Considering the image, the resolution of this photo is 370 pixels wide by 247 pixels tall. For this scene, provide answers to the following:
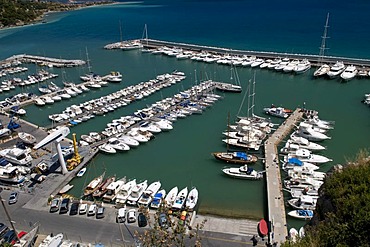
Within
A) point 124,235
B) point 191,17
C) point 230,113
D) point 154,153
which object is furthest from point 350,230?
point 191,17

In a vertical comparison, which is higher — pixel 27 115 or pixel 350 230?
pixel 350 230

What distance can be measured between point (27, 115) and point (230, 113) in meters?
35.5

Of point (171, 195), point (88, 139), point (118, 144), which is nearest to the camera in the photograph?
point (171, 195)

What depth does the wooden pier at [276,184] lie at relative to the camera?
2734 centimetres

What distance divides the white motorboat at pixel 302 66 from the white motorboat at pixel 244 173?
137 feet

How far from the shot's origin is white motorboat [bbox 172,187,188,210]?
102 feet

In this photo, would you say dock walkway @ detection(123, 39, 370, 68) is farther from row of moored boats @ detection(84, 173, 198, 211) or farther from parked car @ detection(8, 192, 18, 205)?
parked car @ detection(8, 192, 18, 205)

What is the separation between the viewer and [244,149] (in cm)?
4194

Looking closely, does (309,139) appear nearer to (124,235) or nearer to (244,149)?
(244,149)

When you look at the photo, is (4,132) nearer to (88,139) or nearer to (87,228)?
(88,139)

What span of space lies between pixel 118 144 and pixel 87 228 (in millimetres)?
16676

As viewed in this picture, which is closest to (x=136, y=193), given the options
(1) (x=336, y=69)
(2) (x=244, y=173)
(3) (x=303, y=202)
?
(2) (x=244, y=173)

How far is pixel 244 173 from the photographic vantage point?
119 feet

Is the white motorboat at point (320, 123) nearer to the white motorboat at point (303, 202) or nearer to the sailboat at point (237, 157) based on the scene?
the sailboat at point (237, 157)
